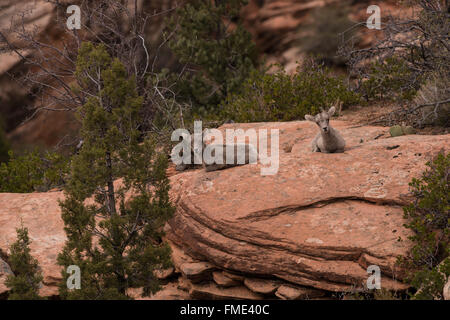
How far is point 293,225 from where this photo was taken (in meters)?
7.80

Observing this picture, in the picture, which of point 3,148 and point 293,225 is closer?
point 293,225

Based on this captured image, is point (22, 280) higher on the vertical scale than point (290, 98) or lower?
lower

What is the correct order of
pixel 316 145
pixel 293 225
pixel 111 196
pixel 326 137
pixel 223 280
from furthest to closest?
pixel 316 145, pixel 326 137, pixel 223 280, pixel 293 225, pixel 111 196

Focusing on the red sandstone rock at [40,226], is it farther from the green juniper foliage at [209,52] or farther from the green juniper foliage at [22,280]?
the green juniper foliage at [209,52]

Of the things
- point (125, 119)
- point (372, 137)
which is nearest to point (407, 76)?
point (372, 137)

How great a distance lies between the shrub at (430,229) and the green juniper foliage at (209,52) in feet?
35.4

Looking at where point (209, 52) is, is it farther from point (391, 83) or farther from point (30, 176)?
point (30, 176)

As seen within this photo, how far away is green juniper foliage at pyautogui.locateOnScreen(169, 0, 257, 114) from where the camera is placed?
18.5m

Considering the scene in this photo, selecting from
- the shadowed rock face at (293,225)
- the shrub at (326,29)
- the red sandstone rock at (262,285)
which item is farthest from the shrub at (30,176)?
the shrub at (326,29)

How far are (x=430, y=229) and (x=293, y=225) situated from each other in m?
1.88

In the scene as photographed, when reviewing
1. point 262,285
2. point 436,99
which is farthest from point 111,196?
point 436,99

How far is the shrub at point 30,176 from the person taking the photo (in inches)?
525

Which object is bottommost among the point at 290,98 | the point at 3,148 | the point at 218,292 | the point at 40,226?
the point at 218,292

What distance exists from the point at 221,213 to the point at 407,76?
23.8ft
